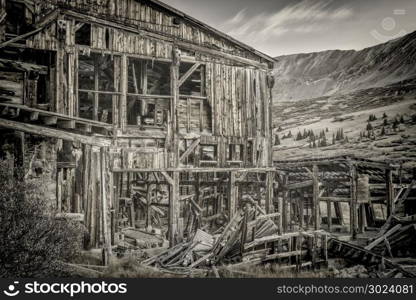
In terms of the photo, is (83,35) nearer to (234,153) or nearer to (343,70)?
(234,153)

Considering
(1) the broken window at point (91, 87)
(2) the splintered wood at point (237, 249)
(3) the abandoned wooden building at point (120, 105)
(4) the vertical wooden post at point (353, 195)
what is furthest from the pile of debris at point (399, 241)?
(1) the broken window at point (91, 87)

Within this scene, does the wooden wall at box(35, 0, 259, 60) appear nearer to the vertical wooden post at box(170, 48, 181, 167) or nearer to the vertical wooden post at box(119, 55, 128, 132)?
the vertical wooden post at box(170, 48, 181, 167)

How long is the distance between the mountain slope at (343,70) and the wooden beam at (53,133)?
60.6 ft

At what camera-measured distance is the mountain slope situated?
30.3 m

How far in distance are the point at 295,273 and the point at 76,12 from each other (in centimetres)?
1267

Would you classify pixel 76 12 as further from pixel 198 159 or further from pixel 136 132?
pixel 198 159

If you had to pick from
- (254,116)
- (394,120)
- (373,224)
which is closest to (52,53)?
(254,116)

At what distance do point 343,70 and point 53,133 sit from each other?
33.0 metres

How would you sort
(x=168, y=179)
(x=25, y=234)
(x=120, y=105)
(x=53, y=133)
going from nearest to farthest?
(x=25, y=234), (x=53, y=133), (x=120, y=105), (x=168, y=179)

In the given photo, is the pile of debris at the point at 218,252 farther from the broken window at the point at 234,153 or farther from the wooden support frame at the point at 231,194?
the broken window at the point at 234,153

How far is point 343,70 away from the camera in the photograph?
125 ft

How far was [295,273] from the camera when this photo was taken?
13484 millimetres

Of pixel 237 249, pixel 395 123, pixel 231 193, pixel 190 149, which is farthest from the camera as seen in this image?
pixel 395 123

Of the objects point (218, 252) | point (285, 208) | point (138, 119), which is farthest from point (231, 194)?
point (138, 119)
